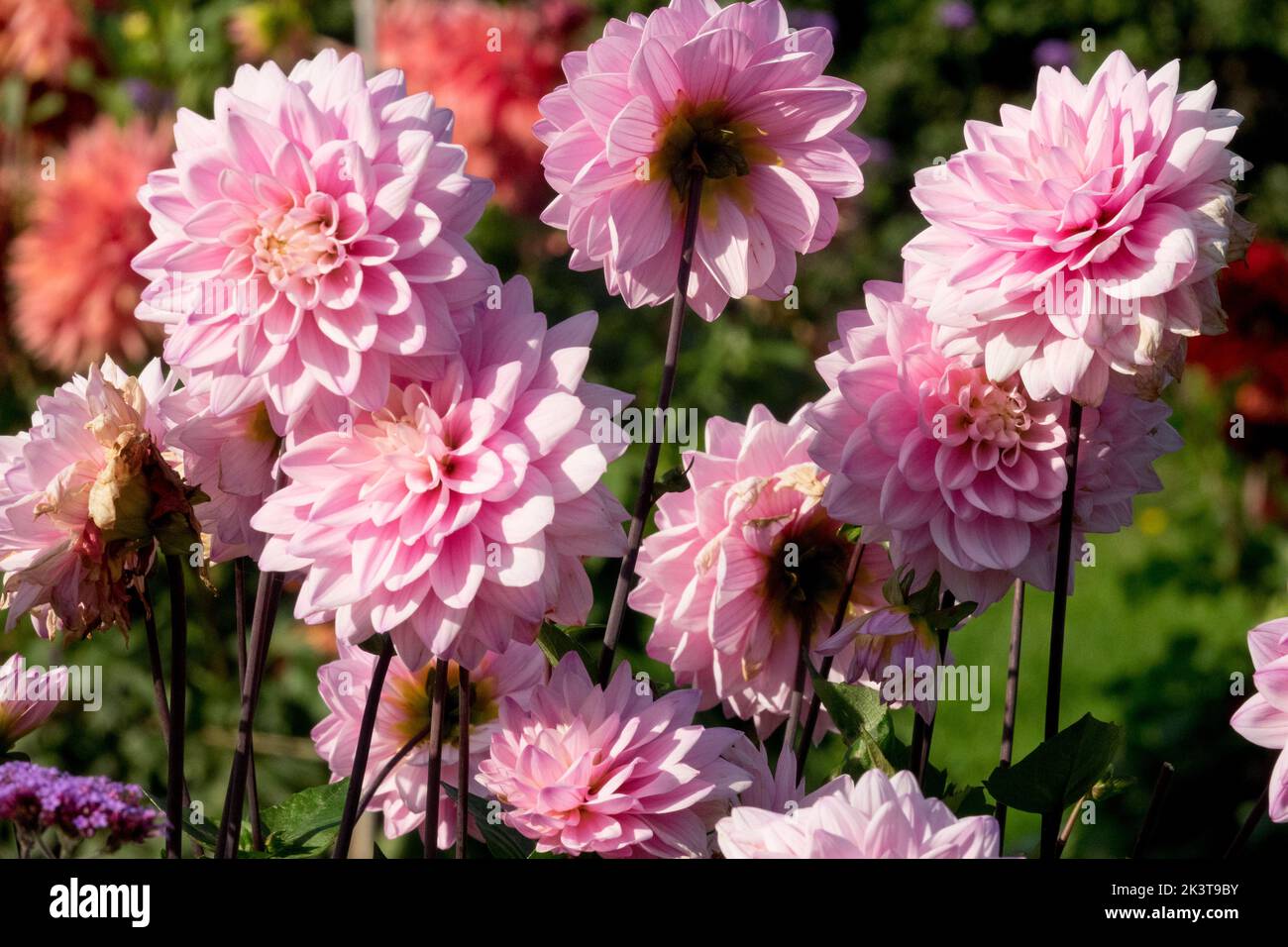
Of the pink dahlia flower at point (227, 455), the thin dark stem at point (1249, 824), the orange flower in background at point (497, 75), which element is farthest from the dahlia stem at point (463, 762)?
the orange flower in background at point (497, 75)

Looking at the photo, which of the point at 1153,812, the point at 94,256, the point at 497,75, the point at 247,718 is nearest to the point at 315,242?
the point at 247,718

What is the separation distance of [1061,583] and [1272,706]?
0.32 ft

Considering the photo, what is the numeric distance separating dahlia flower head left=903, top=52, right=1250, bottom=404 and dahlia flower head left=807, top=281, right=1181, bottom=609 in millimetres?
28

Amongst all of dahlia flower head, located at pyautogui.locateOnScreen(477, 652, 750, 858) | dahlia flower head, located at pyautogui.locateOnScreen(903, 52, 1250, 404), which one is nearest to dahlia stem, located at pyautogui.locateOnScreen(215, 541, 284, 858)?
dahlia flower head, located at pyautogui.locateOnScreen(477, 652, 750, 858)

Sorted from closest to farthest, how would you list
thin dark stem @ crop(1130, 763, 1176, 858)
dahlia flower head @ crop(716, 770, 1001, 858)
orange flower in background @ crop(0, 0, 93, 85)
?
dahlia flower head @ crop(716, 770, 1001, 858)
thin dark stem @ crop(1130, 763, 1176, 858)
orange flower in background @ crop(0, 0, 93, 85)

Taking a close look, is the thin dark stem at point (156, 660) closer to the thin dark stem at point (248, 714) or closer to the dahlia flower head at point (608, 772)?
the thin dark stem at point (248, 714)

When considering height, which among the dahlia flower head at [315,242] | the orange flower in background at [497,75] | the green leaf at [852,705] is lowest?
the green leaf at [852,705]

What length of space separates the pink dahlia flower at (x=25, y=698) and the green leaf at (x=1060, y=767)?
1.38ft

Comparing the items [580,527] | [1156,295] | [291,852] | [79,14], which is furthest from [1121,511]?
[79,14]

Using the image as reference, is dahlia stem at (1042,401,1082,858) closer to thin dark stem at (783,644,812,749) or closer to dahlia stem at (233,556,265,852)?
thin dark stem at (783,644,812,749)

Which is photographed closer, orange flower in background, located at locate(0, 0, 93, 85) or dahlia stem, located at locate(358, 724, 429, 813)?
dahlia stem, located at locate(358, 724, 429, 813)

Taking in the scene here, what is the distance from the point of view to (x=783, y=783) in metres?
0.61

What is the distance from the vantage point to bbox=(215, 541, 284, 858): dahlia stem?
1.95 feet

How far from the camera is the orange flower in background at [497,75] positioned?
2.00 metres
